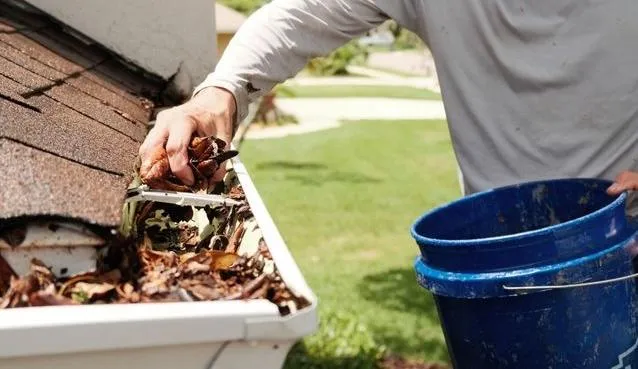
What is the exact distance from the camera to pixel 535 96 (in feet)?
9.43

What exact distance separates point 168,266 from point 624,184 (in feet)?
4.27

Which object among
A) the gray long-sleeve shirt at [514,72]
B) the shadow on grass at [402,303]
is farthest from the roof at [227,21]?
the gray long-sleeve shirt at [514,72]

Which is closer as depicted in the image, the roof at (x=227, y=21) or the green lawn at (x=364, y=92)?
the roof at (x=227, y=21)

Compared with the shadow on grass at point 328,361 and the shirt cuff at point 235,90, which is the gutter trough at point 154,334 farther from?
the shadow on grass at point 328,361

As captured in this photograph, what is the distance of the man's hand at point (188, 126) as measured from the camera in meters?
2.35

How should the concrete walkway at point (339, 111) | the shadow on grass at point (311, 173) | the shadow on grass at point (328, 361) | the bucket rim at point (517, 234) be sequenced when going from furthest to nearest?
the concrete walkway at point (339, 111) < the shadow on grass at point (311, 173) < the shadow on grass at point (328, 361) < the bucket rim at point (517, 234)

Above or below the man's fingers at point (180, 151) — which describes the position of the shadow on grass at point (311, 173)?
below

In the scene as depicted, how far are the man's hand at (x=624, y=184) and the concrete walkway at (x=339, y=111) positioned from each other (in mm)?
16477

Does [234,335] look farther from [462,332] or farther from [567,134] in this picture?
[567,134]

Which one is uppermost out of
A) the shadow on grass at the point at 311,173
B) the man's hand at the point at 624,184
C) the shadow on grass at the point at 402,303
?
the man's hand at the point at 624,184

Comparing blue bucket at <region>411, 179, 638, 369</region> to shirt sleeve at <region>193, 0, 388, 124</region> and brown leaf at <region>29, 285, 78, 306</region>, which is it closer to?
shirt sleeve at <region>193, 0, 388, 124</region>

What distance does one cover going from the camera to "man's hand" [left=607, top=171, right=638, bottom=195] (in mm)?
2465

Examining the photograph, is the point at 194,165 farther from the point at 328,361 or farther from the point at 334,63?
the point at 334,63

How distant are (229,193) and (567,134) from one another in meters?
1.06
